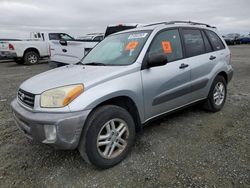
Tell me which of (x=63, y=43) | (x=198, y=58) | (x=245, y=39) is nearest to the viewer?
(x=198, y=58)

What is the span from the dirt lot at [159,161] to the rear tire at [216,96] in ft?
1.20

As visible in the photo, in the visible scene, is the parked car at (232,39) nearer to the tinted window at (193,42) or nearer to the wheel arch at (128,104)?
the tinted window at (193,42)

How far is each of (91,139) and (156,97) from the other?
1.16m

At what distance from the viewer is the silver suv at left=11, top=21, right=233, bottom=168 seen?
2520 mm

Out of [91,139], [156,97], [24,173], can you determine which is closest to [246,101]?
[156,97]

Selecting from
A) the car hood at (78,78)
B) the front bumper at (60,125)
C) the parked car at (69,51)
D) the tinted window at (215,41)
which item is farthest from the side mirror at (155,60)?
the parked car at (69,51)

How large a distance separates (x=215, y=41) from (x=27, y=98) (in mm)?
3597

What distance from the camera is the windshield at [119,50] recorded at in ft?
10.8

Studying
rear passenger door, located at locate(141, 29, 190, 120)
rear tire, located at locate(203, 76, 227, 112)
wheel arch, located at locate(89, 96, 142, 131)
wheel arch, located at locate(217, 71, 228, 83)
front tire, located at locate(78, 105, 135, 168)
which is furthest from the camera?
wheel arch, located at locate(217, 71, 228, 83)

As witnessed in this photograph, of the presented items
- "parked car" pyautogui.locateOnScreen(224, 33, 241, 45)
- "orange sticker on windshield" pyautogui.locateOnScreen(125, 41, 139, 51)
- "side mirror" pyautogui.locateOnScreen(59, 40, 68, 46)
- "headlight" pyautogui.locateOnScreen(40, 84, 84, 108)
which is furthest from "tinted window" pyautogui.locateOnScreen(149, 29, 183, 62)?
"parked car" pyautogui.locateOnScreen(224, 33, 241, 45)

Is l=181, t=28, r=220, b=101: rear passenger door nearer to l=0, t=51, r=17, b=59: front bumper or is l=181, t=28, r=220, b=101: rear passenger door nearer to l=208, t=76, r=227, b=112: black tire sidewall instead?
l=208, t=76, r=227, b=112: black tire sidewall

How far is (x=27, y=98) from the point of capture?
2.79m

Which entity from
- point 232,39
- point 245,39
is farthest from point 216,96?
point 245,39

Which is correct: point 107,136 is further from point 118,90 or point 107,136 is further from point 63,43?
point 63,43
